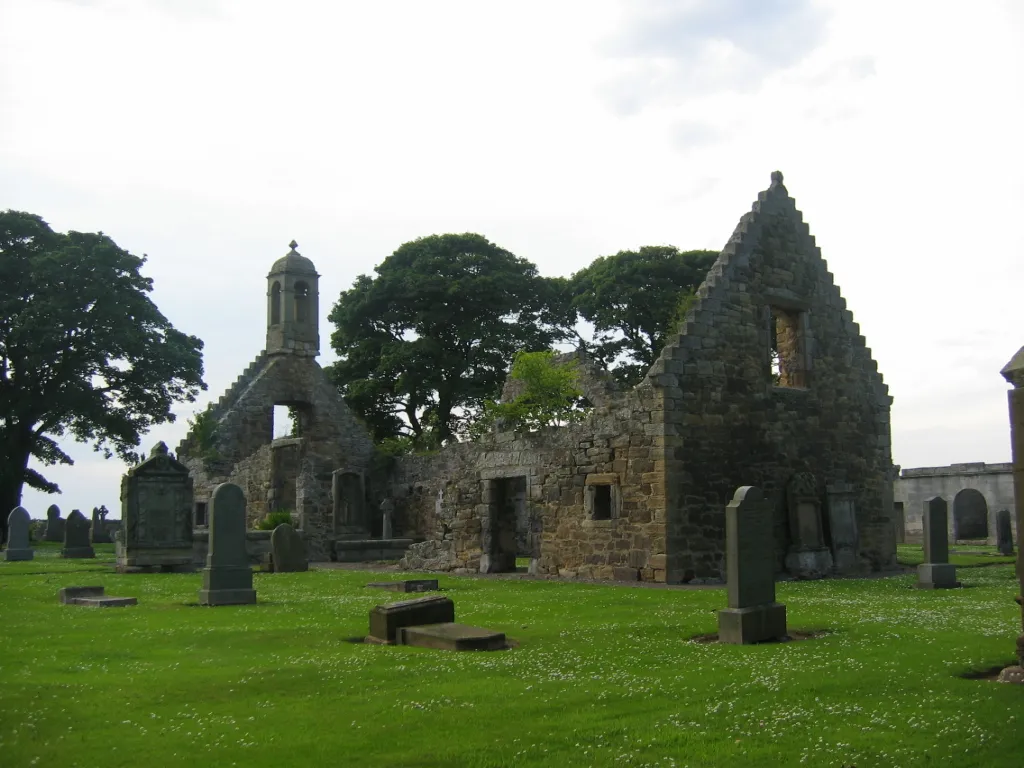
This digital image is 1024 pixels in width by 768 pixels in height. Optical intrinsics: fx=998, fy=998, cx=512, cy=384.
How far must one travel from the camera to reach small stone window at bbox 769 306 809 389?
20.6 metres

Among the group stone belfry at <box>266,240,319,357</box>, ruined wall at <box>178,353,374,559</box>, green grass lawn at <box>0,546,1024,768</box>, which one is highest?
stone belfry at <box>266,240,319,357</box>

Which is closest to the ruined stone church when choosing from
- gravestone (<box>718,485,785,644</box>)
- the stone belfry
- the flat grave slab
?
the flat grave slab

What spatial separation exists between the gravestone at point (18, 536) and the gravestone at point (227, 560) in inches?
572

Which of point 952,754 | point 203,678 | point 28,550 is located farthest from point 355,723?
point 28,550

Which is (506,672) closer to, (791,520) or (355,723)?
(355,723)

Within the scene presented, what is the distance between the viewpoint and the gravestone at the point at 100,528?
4059 centimetres

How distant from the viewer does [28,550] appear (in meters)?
26.5

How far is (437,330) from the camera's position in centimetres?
4200

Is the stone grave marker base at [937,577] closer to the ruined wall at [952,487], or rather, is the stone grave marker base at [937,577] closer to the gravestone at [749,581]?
the gravestone at [749,581]

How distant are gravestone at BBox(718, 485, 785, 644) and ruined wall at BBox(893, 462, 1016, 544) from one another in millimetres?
29629

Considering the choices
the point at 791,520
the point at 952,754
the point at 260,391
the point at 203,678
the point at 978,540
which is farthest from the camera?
the point at 978,540

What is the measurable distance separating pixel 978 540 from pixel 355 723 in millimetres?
38899

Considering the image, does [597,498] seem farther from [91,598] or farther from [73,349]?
[73,349]

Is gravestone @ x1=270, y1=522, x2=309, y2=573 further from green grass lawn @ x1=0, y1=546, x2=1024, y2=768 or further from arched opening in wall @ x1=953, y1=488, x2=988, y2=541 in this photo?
arched opening in wall @ x1=953, y1=488, x2=988, y2=541
